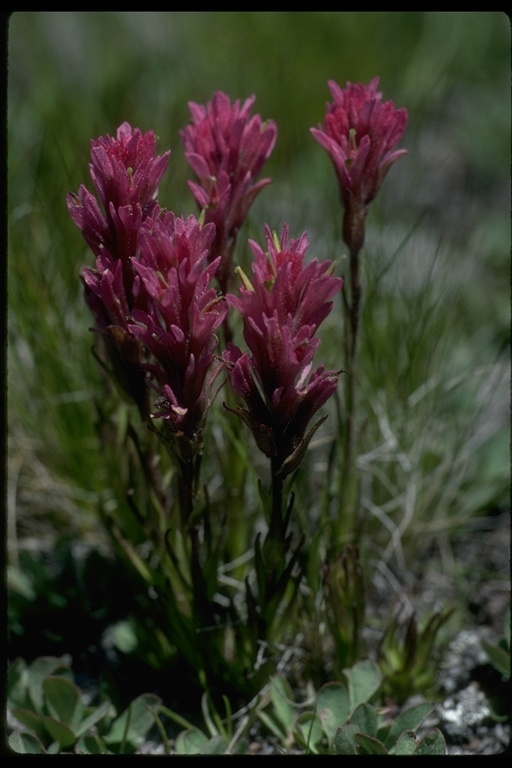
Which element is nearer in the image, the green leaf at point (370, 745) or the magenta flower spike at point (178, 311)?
the magenta flower spike at point (178, 311)

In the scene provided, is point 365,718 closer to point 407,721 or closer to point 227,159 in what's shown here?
point 407,721

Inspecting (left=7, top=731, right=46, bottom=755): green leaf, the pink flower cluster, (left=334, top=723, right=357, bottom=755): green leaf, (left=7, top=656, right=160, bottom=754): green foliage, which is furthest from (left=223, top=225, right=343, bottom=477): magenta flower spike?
(left=7, top=731, right=46, bottom=755): green leaf

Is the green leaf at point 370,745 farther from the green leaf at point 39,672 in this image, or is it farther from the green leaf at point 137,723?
the green leaf at point 39,672

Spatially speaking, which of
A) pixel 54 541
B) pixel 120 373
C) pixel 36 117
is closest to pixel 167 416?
pixel 120 373

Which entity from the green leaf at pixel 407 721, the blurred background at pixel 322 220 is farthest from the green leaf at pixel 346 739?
the blurred background at pixel 322 220

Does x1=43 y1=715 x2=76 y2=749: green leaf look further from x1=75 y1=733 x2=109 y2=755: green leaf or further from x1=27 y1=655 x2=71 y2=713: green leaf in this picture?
x1=27 y1=655 x2=71 y2=713: green leaf

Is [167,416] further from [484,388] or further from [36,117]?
[36,117]
